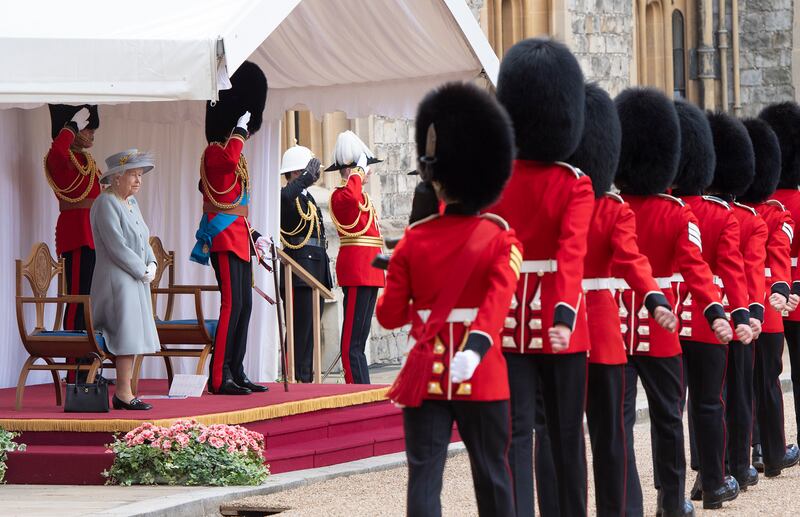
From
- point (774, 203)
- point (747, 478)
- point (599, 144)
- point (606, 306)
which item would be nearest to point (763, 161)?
point (774, 203)

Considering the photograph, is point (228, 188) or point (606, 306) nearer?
point (606, 306)

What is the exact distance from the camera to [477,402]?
4.70m

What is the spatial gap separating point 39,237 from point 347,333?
1878mm

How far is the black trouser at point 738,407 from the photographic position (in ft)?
23.7

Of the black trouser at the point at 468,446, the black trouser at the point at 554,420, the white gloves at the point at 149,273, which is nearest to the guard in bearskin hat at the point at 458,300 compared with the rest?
the black trouser at the point at 468,446

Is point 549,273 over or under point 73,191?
under

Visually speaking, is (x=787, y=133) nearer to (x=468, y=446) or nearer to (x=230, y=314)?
(x=230, y=314)

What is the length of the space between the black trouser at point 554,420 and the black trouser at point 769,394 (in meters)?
2.59

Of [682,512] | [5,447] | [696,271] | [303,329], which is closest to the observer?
[696,271]

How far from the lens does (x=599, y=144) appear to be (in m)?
5.65

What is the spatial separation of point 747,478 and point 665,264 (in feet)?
4.98

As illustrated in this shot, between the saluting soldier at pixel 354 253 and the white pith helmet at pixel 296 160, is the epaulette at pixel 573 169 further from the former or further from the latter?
the white pith helmet at pixel 296 160

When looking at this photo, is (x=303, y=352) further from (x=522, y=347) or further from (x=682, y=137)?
(x=522, y=347)

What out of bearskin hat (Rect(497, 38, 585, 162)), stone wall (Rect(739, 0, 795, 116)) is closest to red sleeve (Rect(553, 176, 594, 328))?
bearskin hat (Rect(497, 38, 585, 162))
